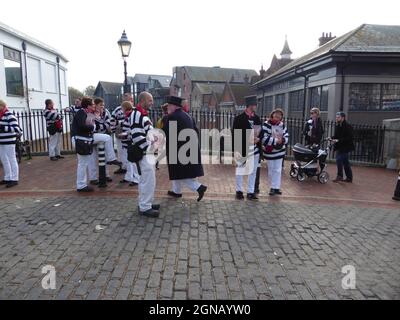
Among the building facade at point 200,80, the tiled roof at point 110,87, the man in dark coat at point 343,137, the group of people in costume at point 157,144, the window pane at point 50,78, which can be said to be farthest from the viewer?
the tiled roof at point 110,87

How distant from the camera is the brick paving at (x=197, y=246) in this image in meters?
3.55

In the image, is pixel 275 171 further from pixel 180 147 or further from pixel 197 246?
pixel 197 246

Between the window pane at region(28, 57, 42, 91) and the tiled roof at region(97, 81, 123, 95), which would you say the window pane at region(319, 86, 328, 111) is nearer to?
the window pane at region(28, 57, 42, 91)

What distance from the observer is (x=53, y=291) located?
339 cm

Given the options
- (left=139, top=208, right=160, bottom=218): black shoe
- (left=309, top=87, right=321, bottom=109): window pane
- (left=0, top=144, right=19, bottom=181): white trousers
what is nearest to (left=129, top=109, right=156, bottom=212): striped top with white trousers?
(left=139, top=208, right=160, bottom=218): black shoe

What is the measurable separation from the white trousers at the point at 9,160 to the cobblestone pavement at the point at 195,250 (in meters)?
1.41

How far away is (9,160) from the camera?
7582 mm

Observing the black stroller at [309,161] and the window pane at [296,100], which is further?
the window pane at [296,100]

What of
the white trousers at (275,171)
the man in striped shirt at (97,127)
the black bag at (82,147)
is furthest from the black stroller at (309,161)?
the black bag at (82,147)

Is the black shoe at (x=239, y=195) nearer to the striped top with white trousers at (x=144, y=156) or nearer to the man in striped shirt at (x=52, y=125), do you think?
the striped top with white trousers at (x=144, y=156)

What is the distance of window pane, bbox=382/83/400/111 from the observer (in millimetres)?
16422

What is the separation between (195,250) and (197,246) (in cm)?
13

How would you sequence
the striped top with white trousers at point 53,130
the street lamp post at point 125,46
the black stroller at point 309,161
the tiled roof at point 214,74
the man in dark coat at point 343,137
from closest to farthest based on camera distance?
the black stroller at point 309,161 → the man in dark coat at point 343,137 → the striped top with white trousers at point 53,130 → the street lamp post at point 125,46 → the tiled roof at point 214,74

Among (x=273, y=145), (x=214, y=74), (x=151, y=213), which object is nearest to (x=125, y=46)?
(x=273, y=145)
